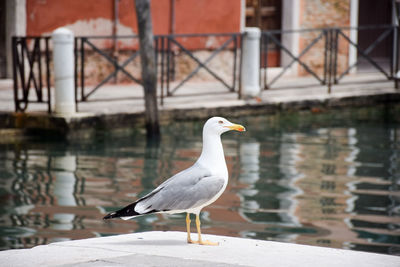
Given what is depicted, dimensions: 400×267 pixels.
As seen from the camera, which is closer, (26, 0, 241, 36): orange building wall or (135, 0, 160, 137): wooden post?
(135, 0, 160, 137): wooden post

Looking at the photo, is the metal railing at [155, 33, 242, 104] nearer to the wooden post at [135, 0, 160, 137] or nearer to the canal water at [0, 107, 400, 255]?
the wooden post at [135, 0, 160, 137]

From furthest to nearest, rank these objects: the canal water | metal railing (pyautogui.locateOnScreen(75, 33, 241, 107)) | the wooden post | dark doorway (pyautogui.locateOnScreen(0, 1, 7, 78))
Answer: dark doorway (pyautogui.locateOnScreen(0, 1, 7, 78)), metal railing (pyautogui.locateOnScreen(75, 33, 241, 107)), the wooden post, the canal water

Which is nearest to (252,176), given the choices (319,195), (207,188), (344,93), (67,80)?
(319,195)

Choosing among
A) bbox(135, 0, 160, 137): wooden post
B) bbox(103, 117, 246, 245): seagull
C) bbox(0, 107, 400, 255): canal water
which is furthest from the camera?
bbox(135, 0, 160, 137): wooden post

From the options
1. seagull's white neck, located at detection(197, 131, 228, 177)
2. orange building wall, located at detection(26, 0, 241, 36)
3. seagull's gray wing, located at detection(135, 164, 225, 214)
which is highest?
orange building wall, located at detection(26, 0, 241, 36)

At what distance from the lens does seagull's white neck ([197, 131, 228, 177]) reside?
4.50 meters

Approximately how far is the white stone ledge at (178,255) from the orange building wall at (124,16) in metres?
8.73

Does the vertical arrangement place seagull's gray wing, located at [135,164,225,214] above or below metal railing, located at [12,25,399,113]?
below

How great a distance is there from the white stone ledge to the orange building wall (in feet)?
28.6

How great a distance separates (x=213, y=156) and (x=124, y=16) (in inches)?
379

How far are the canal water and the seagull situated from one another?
5.59 ft

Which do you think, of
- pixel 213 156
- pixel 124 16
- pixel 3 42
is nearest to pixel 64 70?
pixel 3 42

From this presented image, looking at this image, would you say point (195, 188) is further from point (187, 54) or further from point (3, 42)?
point (187, 54)

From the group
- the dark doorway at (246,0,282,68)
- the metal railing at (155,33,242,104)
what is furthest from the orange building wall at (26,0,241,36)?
the dark doorway at (246,0,282,68)
